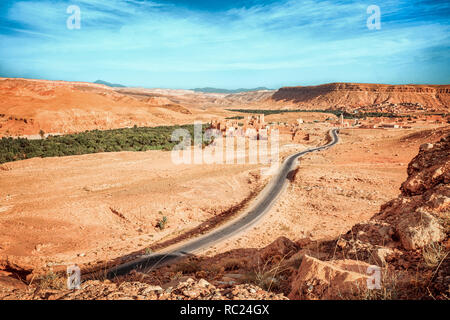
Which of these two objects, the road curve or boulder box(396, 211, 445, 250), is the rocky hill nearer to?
the road curve

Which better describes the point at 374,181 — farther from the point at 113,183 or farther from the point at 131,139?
the point at 131,139

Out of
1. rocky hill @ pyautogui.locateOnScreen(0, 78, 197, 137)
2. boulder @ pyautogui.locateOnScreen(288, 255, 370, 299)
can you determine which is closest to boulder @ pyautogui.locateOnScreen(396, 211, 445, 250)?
boulder @ pyautogui.locateOnScreen(288, 255, 370, 299)

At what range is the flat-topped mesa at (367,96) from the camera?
11538 cm

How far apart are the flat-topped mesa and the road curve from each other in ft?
336

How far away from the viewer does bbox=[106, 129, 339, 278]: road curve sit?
491 inches

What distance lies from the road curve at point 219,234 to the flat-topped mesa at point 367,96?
10246cm

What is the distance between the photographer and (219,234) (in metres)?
16.5

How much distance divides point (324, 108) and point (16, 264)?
146979 mm

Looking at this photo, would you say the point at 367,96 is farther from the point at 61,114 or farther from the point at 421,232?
the point at 421,232

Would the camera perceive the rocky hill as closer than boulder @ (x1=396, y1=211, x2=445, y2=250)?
No

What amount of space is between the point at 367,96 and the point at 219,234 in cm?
14645

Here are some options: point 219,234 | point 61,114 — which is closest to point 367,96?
point 61,114
